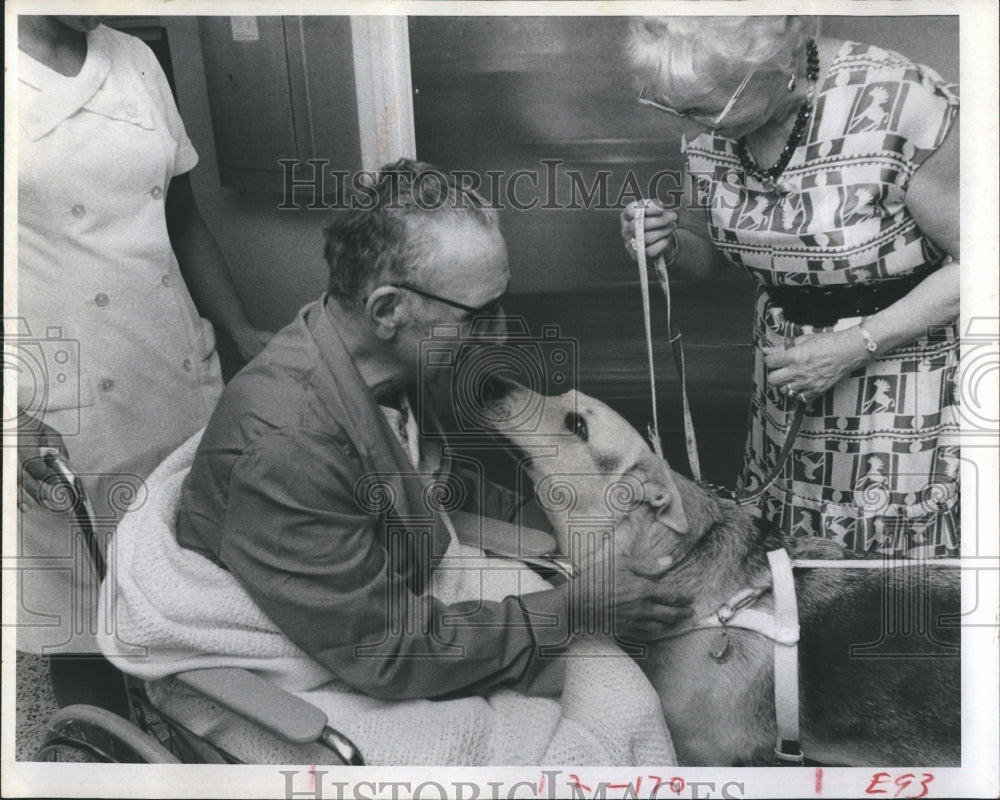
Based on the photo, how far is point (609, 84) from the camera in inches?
98.2

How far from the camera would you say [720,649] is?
2.45 meters

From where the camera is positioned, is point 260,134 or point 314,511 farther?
point 260,134

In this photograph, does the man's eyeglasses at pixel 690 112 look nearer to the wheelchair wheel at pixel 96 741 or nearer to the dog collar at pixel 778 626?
the dog collar at pixel 778 626

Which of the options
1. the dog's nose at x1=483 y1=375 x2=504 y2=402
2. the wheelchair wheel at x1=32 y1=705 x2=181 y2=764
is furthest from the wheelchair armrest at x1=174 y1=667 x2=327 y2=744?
the dog's nose at x1=483 y1=375 x2=504 y2=402

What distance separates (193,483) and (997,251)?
198 centimetres

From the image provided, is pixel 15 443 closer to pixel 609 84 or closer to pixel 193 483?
pixel 193 483

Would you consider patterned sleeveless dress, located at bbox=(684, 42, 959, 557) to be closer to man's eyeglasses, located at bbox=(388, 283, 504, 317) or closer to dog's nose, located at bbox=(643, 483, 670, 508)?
dog's nose, located at bbox=(643, 483, 670, 508)

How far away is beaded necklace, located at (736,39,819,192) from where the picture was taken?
7.88 feet

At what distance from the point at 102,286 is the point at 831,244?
5.67ft

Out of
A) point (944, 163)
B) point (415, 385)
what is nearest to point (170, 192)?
point (415, 385)

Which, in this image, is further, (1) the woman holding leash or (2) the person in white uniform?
(2) the person in white uniform

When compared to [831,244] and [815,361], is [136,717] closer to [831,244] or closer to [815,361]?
[815,361]

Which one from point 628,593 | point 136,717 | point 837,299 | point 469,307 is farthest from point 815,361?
point 136,717

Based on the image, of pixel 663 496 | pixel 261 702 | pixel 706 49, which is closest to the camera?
pixel 261 702
